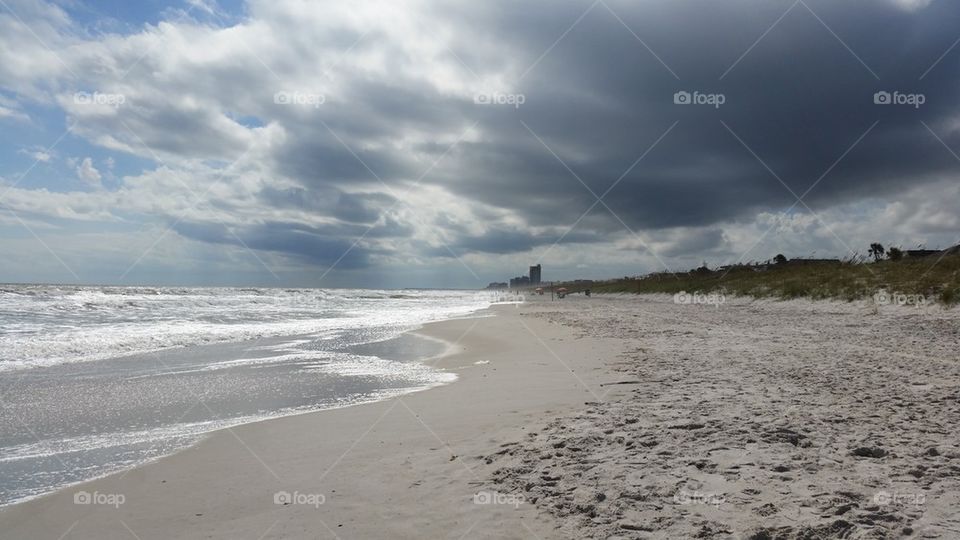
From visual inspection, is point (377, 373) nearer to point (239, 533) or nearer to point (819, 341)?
point (239, 533)

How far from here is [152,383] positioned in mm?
9242

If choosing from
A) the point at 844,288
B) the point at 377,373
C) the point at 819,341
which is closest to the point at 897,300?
the point at 844,288

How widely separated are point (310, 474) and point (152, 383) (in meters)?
6.21

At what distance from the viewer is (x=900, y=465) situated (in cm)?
376

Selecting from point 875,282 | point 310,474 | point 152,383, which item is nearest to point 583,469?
point 310,474

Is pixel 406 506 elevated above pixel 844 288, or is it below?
below

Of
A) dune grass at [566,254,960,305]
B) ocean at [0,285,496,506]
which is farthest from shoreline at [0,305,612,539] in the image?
dune grass at [566,254,960,305]

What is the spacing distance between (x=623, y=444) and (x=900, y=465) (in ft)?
6.57

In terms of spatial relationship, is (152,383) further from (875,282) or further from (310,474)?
(875,282)

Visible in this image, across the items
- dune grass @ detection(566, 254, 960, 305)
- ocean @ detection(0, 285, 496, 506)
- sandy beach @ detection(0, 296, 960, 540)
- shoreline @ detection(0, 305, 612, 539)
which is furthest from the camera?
dune grass @ detection(566, 254, 960, 305)

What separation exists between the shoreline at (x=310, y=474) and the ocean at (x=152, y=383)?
48 centimetres

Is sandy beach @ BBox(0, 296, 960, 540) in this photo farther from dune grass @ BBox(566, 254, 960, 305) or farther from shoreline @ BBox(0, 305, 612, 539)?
dune grass @ BBox(566, 254, 960, 305)

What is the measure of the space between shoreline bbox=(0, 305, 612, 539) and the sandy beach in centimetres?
2

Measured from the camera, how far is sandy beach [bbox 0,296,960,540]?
3.33 m
